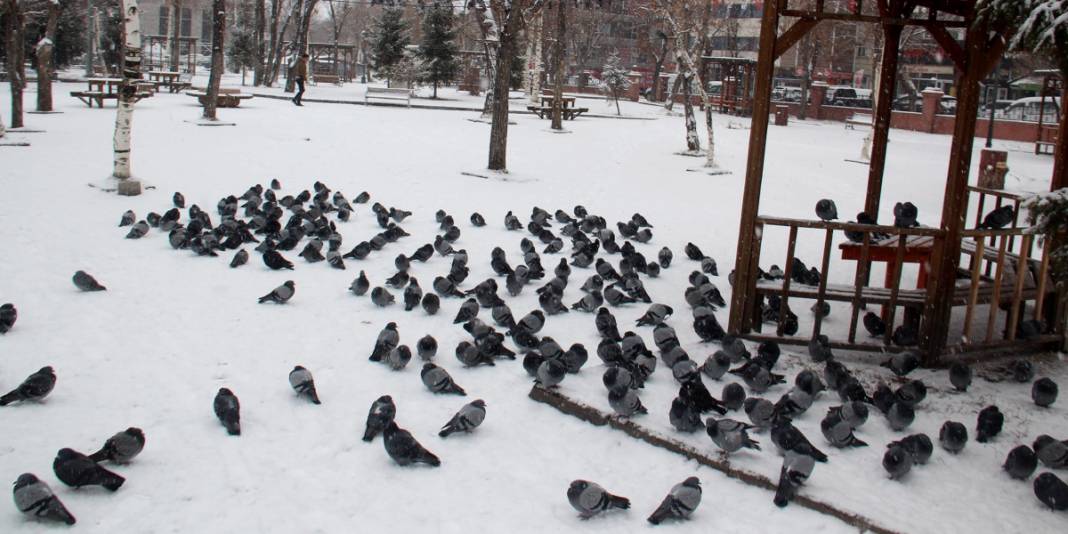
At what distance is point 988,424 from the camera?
532 cm

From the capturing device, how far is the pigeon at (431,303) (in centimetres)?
752

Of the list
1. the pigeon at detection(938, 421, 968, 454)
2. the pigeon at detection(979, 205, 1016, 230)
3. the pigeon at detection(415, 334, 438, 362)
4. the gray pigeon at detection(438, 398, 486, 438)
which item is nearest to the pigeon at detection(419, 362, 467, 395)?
the pigeon at detection(415, 334, 438, 362)

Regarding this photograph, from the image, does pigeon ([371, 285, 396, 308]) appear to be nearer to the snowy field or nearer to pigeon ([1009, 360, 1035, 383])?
the snowy field

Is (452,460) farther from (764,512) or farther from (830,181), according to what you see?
(830,181)

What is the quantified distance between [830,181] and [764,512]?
1429 cm

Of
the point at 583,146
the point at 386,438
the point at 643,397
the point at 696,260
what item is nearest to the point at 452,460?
the point at 386,438

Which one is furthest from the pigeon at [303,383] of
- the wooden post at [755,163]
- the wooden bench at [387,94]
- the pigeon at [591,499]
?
the wooden bench at [387,94]

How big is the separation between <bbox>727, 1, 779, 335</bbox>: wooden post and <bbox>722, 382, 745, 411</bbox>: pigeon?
147 centimetres

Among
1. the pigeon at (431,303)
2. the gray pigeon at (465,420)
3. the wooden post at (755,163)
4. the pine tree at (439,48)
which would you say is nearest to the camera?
the gray pigeon at (465,420)

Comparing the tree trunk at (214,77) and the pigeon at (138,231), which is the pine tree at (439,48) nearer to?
the tree trunk at (214,77)

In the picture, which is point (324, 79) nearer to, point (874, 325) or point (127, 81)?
point (127, 81)

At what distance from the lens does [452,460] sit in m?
4.91

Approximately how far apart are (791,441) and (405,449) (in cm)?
216

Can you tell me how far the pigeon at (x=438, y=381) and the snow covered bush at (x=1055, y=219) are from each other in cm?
352
